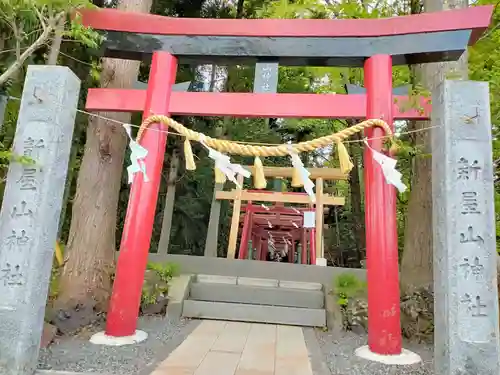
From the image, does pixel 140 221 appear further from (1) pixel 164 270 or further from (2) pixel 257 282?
(2) pixel 257 282

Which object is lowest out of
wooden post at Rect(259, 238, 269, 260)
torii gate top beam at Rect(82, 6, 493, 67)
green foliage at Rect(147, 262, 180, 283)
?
green foliage at Rect(147, 262, 180, 283)

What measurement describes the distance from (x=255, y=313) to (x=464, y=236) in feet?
12.3

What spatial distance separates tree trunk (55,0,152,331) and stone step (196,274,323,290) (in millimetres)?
1997

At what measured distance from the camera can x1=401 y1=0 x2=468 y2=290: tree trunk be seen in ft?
18.8

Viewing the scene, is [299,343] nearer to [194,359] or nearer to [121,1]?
[194,359]

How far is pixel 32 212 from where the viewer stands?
11.4ft

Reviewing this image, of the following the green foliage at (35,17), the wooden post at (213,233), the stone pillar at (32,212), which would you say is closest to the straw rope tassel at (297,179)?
the stone pillar at (32,212)

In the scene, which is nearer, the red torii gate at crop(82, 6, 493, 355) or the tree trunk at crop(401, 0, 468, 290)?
the red torii gate at crop(82, 6, 493, 355)

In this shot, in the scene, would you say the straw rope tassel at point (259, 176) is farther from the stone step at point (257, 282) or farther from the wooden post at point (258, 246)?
the wooden post at point (258, 246)

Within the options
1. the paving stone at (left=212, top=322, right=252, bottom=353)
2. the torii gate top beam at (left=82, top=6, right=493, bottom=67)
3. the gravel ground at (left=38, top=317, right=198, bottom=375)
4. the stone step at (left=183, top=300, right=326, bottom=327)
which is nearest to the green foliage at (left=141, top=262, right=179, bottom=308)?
the stone step at (left=183, top=300, right=326, bottom=327)

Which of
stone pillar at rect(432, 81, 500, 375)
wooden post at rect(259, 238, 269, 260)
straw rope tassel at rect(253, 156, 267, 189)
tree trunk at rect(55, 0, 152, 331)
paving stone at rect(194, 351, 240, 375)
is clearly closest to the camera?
stone pillar at rect(432, 81, 500, 375)

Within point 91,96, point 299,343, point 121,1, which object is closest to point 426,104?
point 299,343

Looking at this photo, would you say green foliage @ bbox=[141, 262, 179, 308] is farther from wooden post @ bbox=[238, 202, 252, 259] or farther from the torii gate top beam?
wooden post @ bbox=[238, 202, 252, 259]

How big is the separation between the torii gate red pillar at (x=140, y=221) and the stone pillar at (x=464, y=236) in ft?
10.9
